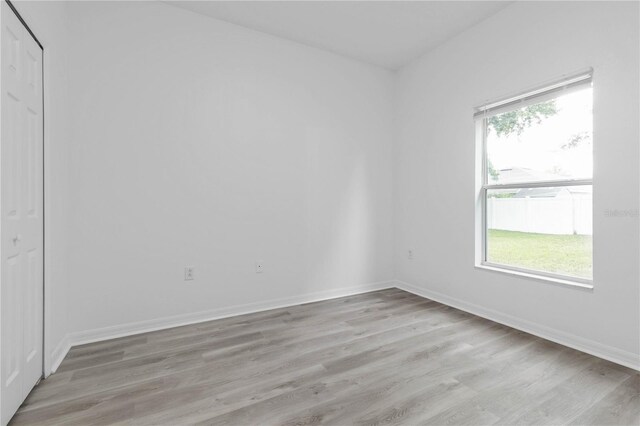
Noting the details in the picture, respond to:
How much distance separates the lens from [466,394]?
5.55 ft

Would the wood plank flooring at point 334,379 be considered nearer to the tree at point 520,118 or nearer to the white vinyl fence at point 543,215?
→ the white vinyl fence at point 543,215

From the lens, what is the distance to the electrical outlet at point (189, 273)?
274 cm

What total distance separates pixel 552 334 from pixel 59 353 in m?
3.64

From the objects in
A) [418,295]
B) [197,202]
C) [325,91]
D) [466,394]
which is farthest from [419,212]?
[197,202]

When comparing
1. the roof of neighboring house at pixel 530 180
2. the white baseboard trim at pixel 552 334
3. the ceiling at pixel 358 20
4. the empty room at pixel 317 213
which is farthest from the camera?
the ceiling at pixel 358 20

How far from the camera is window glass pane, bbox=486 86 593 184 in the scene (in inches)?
91.5

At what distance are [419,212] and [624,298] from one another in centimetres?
192

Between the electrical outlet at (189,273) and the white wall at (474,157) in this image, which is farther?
the electrical outlet at (189,273)

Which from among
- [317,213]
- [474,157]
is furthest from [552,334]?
[317,213]

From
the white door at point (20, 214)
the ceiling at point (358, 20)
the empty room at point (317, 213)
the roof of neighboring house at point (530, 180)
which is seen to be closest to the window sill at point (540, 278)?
the empty room at point (317, 213)

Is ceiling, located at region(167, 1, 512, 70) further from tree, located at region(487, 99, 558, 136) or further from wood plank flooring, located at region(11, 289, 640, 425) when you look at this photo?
wood plank flooring, located at region(11, 289, 640, 425)

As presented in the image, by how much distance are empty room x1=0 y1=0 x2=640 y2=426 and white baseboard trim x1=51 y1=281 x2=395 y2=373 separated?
23mm

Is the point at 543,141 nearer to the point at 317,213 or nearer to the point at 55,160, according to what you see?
the point at 317,213

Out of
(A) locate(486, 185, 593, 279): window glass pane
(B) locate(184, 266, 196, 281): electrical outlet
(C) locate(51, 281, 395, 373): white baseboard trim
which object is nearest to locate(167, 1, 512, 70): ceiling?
(A) locate(486, 185, 593, 279): window glass pane
